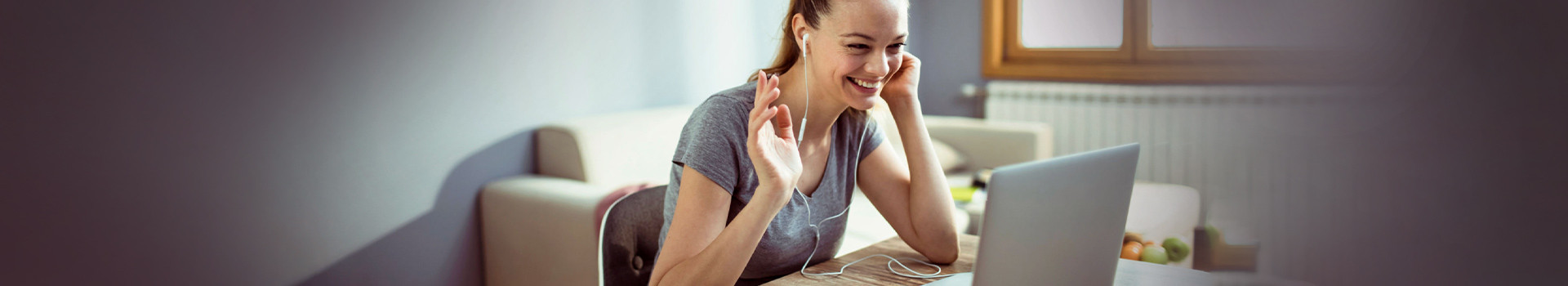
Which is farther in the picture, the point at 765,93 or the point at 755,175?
the point at 755,175

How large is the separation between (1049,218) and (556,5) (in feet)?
7.56

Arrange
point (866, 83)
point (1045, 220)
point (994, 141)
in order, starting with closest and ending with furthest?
point (1045, 220) → point (866, 83) → point (994, 141)

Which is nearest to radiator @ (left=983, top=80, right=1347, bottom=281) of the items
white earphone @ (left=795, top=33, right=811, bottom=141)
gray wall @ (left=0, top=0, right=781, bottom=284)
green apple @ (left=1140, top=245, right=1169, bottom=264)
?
white earphone @ (left=795, top=33, right=811, bottom=141)

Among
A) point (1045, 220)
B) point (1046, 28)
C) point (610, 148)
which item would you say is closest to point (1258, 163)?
point (1045, 220)

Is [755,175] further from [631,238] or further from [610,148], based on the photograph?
A: [610,148]

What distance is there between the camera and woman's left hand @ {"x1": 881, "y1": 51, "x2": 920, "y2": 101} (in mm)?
1544

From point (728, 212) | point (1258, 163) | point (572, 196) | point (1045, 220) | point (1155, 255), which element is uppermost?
point (1258, 163)

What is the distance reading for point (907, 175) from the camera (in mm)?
1618

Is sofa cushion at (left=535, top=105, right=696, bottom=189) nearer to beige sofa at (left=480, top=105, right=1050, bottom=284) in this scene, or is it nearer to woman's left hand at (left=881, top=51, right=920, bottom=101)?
beige sofa at (left=480, top=105, right=1050, bottom=284)

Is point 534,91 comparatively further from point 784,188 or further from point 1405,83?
point 1405,83

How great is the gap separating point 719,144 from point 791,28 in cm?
26

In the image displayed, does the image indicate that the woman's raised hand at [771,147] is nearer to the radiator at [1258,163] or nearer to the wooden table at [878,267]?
the wooden table at [878,267]

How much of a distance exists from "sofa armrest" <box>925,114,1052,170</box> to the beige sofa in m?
0.75

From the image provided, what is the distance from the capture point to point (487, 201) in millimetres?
2635
